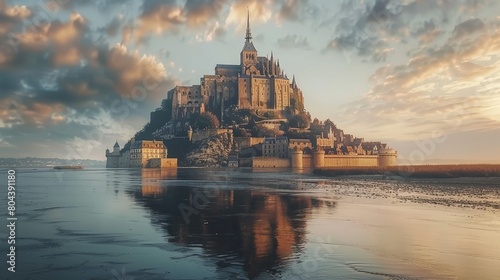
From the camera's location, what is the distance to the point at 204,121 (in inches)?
5477

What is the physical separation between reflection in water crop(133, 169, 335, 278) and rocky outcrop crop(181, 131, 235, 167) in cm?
10308

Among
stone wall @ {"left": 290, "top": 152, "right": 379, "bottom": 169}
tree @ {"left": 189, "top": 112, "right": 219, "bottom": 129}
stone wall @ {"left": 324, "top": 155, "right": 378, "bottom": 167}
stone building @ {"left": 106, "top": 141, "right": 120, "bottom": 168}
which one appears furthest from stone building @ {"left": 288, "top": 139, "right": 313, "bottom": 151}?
stone building @ {"left": 106, "top": 141, "right": 120, "bottom": 168}

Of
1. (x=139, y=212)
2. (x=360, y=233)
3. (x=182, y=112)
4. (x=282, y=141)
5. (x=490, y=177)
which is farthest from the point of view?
(x=182, y=112)

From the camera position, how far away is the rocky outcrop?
134 m

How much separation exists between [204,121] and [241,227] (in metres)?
122

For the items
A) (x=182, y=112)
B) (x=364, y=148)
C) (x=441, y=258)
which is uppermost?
(x=182, y=112)

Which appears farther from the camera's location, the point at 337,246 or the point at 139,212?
the point at 139,212

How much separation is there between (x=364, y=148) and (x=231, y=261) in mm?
129511

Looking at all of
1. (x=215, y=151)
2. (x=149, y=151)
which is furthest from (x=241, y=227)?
(x=149, y=151)

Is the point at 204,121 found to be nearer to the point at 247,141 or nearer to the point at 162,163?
the point at 247,141

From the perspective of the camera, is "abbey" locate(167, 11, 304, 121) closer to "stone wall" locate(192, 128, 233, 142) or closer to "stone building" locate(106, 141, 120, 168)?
"stone wall" locate(192, 128, 233, 142)

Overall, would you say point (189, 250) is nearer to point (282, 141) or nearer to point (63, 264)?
point (63, 264)

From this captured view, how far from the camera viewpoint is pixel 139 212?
24.6 m

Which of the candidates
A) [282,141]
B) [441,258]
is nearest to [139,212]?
[441,258]
